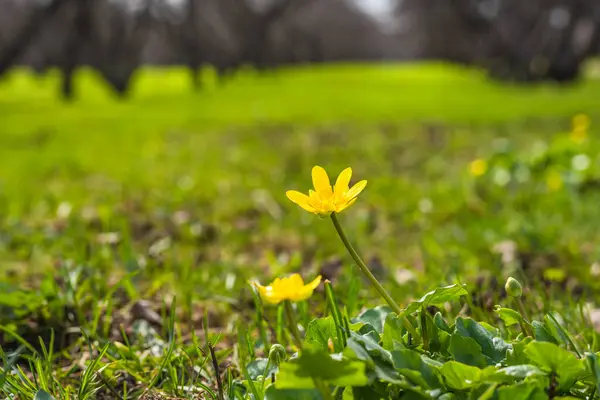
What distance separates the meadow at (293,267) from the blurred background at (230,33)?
26.5 ft

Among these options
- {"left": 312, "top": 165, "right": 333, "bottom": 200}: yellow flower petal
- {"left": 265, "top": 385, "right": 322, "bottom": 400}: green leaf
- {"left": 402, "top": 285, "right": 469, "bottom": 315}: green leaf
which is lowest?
{"left": 265, "top": 385, "right": 322, "bottom": 400}: green leaf

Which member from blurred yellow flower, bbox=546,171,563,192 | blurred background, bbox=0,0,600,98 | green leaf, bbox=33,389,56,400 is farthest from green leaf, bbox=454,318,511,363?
blurred background, bbox=0,0,600,98

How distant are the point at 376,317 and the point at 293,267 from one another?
1215 mm

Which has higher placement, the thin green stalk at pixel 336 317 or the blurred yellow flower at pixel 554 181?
the thin green stalk at pixel 336 317

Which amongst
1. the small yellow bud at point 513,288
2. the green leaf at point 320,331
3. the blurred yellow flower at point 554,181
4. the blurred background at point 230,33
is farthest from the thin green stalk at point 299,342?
the blurred background at point 230,33

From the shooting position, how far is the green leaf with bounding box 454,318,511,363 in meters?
1.18

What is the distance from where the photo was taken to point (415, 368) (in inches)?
41.8

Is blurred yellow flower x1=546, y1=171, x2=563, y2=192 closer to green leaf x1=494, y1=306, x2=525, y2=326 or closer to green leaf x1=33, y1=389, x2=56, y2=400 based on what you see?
green leaf x1=494, y1=306, x2=525, y2=326

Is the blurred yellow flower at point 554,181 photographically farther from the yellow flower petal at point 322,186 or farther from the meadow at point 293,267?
the yellow flower petal at point 322,186

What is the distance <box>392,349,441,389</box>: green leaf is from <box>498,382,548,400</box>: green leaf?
0.32 feet

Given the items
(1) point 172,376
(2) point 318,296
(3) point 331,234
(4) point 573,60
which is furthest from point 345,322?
(4) point 573,60

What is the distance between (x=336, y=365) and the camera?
97 cm

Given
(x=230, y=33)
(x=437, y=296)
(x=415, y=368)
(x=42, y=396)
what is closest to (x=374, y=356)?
(x=415, y=368)

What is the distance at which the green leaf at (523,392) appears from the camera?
1.01 m
